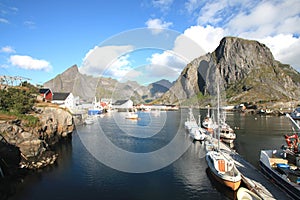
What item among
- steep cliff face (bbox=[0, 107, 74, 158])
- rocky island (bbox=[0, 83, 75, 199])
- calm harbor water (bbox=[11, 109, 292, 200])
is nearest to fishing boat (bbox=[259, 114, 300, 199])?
calm harbor water (bbox=[11, 109, 292, 200])

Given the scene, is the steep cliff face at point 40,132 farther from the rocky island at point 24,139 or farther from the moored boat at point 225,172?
the moored boat at point 225,172

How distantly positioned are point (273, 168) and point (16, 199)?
27547 mm

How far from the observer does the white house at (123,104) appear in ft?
516

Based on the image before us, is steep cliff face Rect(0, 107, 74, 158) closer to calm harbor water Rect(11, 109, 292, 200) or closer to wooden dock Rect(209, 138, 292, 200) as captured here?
calm harbor water Rect(11, 109, 292, 200)

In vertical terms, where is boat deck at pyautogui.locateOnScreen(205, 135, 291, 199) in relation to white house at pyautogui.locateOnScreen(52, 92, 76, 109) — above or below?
below

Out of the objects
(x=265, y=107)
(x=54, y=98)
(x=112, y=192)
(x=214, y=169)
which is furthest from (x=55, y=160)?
(x=265, y=107)

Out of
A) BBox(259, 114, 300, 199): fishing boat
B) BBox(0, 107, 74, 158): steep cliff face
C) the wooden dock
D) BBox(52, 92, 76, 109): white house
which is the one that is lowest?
the wooden dock

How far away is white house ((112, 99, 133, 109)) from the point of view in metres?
157

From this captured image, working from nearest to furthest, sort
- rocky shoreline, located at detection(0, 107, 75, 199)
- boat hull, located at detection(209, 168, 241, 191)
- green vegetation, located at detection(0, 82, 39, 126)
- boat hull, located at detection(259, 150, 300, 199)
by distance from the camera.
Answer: boat hull, located at detection(259, 150, 300, 199) → boat hull, located at detection(209, 168, 241, 191) → rocky shoreline, located at detection(0, 107, 75, 199) → green vegetation, located at detection(0, 82, 39, 126)

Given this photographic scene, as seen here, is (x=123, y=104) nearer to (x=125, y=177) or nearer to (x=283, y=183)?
(x=125, y=177)

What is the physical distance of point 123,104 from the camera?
165125 mm

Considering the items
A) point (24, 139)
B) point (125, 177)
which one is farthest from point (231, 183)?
point (24, 139)

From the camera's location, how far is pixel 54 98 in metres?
89.3

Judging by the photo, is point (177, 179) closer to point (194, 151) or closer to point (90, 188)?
point (90, 188)
